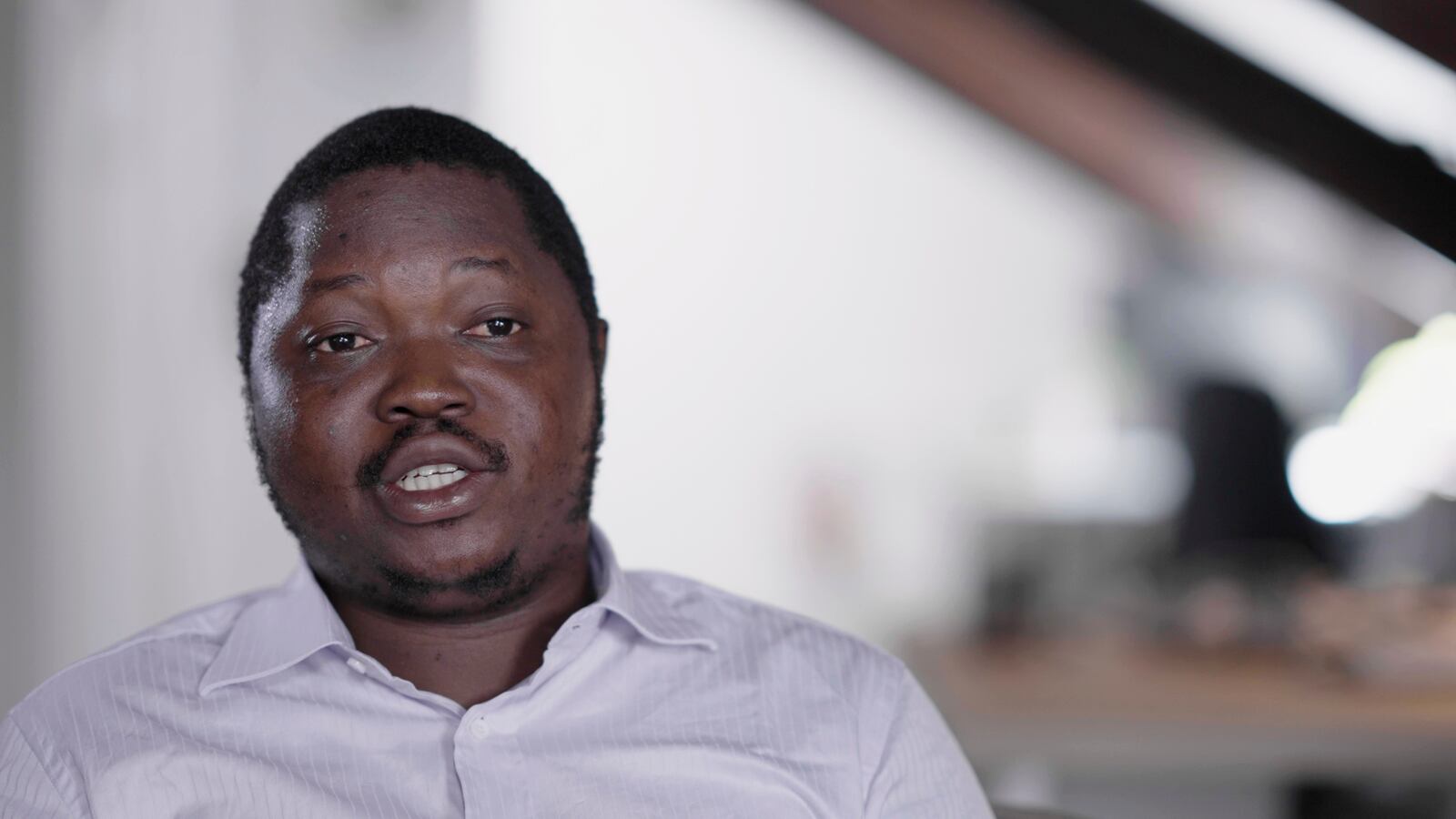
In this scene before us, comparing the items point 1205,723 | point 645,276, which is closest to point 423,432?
point 1205,723

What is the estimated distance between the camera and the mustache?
92 centimetres

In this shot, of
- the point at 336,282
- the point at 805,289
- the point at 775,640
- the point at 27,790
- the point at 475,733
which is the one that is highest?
the point at 805,289

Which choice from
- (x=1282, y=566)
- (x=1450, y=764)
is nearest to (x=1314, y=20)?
(x=1450, y=764)

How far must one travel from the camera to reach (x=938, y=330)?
167 inches


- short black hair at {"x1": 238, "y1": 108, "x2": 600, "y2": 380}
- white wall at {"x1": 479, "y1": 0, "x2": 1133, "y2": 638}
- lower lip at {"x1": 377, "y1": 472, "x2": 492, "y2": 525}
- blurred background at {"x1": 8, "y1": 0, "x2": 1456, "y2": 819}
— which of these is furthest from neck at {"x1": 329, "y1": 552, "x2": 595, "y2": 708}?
white wall at {"x1": 479, "y1": 0, "x2": 1133, "y2": 638}

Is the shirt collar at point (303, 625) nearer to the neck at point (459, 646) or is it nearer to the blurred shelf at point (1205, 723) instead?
the neck at point (459, 646)

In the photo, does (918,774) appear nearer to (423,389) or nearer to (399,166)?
(423,389)

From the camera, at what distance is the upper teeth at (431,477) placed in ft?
3.04

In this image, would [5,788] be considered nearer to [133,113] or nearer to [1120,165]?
[133,113]

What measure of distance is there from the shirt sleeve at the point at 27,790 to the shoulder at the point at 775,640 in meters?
0.46

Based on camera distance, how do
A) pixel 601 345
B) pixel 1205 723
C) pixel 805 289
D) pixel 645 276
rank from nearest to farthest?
pixel 601 345 → pixel 1205 723 → pixel 645 276 → pixel 805 289

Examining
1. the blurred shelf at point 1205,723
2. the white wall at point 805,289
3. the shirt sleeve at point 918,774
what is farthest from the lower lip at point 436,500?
the white wall at point 805,289

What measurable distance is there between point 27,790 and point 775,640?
22.2 inches

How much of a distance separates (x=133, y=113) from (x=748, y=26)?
6.64 ft
